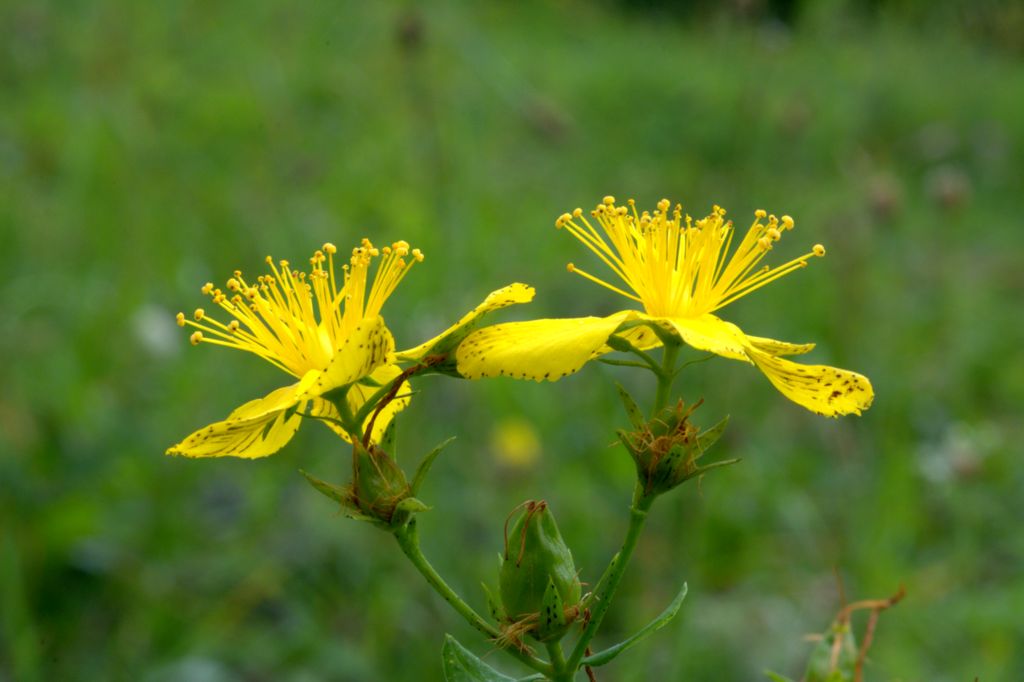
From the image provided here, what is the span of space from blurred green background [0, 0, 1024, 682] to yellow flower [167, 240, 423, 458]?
127 cm

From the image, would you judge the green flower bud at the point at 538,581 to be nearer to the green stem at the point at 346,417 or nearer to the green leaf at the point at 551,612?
the green leaf at the point at 551,612

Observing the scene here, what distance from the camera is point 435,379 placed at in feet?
9.75

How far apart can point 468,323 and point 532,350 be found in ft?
0.23

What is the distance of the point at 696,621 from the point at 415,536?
1.85 meters

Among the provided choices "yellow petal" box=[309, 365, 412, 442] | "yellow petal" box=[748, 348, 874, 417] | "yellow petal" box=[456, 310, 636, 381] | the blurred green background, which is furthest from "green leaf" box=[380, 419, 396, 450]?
the blurred green background

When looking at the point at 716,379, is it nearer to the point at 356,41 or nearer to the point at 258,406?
the point at 258,406

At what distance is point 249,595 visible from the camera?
9.34ft

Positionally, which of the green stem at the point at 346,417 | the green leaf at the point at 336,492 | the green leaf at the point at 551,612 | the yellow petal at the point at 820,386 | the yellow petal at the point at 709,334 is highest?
the yellow petal at the point at 709,334

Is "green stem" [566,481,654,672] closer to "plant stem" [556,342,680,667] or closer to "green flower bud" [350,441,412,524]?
"plant stem" [556,342,680,667]

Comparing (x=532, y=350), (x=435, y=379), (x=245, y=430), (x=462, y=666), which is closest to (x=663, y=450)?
(x=532, y=350)

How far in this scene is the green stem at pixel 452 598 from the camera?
3.59 feet

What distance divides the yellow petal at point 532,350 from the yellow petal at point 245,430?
18 cm

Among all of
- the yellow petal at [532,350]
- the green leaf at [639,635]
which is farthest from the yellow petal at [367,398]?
the green leaf at [639,635]

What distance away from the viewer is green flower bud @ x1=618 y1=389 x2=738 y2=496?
115 centimetres
